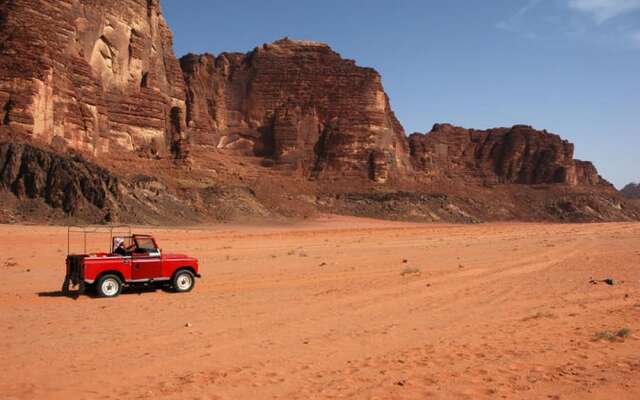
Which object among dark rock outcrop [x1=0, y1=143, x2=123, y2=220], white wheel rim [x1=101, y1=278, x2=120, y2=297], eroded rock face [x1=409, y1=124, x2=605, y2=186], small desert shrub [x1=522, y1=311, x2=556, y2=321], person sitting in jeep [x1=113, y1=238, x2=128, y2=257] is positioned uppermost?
eroded rock face [x1=409, y1=124, x2=605, y2=186]

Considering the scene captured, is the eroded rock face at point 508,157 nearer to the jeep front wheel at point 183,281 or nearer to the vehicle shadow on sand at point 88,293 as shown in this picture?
the jeep front wheel at point 183,281

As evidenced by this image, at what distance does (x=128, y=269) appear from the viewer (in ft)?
43.2

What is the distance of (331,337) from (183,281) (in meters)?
6.16

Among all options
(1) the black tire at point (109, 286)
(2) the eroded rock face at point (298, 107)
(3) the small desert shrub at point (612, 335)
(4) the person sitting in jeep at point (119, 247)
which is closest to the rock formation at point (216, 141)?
(2) the eroded rock face at point (298, 107)

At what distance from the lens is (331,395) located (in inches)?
241

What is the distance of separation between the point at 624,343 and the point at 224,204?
4410 cm

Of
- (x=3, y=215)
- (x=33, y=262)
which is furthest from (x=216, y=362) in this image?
(x=3, y=215)

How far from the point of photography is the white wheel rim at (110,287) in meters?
12.8

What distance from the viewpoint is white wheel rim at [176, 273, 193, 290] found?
45.4 ft

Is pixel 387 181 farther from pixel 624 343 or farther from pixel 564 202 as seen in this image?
pixel 624 343

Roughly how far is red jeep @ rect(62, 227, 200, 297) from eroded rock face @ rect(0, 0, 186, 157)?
31.7 m

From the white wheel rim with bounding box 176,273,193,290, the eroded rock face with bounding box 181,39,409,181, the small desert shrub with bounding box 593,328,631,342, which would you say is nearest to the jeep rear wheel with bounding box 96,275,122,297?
the white wheel rim with bounding box 176,273,193,290

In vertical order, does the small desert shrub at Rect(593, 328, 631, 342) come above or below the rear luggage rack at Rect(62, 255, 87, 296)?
below

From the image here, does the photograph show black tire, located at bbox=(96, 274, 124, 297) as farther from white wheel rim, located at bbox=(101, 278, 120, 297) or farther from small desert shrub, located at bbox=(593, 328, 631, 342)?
small desert shrub, located at bbox=(593, 328, 631, 342)
